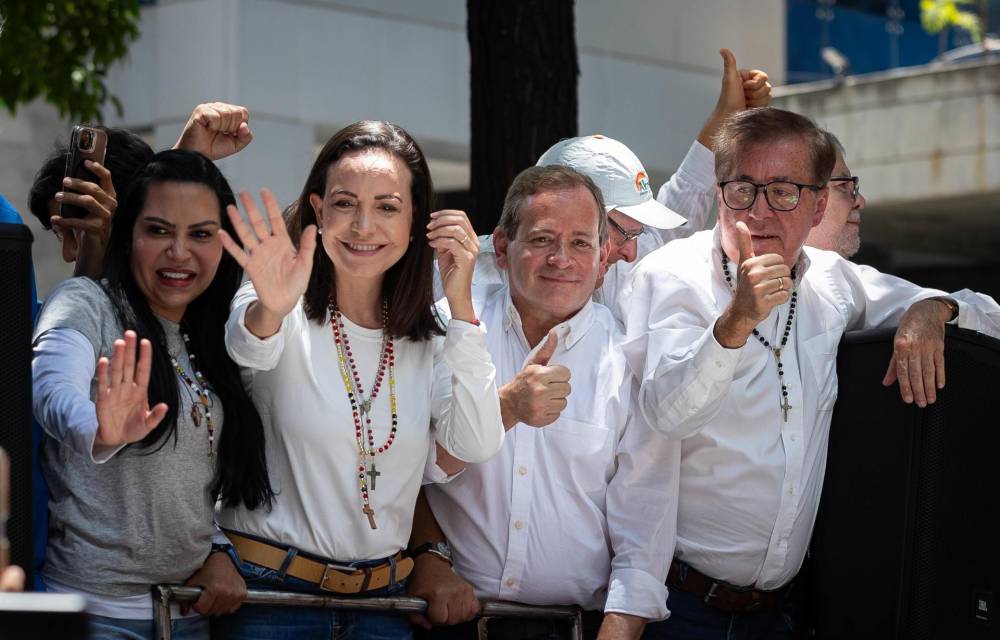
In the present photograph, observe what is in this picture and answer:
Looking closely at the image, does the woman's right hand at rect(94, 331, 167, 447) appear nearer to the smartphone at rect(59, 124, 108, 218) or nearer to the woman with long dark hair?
the woman with long dark hair

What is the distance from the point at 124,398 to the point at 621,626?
4.95ft

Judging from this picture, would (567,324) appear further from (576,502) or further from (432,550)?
(432,550)

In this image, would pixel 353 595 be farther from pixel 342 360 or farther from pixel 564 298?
pixel 564 298

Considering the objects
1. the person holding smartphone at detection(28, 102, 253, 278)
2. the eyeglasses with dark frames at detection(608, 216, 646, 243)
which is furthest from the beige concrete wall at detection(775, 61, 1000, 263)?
the person holding smartphone at detection(28, 102, 253, 278)

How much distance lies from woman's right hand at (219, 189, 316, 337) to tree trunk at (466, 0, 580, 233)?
8.40 feet

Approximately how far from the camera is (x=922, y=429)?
400 centimetres

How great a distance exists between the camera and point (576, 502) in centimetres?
404

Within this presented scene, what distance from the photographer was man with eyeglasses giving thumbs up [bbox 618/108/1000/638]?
409 cm

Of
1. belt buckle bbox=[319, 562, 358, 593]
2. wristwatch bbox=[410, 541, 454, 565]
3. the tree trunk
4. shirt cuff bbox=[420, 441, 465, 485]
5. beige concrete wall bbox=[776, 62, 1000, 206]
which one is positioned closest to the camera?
belt buckle bbox=[319, 562, 358, 593]

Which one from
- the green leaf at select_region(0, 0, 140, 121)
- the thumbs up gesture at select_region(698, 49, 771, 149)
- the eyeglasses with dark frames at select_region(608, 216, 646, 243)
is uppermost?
the green leaf at select_region(0, 0, 140, 121)

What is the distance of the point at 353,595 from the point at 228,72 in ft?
22.8

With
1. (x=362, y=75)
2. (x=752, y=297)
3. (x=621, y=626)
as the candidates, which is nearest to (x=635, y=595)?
(x=621, y=626)

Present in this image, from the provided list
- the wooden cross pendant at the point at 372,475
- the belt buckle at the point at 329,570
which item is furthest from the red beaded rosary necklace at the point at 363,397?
the belt buckle at the point at 329,570

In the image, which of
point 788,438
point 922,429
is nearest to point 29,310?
point 788,438
